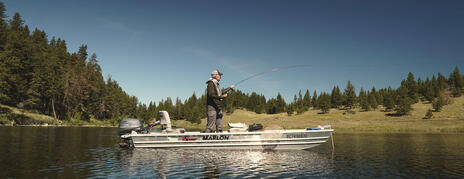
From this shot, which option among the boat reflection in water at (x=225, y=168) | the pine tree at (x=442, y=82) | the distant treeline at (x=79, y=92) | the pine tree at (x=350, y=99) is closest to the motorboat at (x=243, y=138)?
the boat reflection in water at (x=225, y=168)

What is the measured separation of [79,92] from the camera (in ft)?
267

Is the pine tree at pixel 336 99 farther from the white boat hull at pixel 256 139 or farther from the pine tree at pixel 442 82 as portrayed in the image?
the white boat hull at pixel 256 139

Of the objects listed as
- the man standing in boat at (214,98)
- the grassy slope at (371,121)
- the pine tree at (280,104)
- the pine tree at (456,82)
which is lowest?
the grassy slope at (371,121)

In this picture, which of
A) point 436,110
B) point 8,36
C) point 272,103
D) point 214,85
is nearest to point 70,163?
point 214,85

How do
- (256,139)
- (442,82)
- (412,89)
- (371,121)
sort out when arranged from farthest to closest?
(442,82), (412,89), (371,121), (256,139)

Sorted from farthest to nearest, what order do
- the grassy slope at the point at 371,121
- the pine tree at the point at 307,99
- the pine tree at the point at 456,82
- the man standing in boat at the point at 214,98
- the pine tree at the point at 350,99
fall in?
the pine tree at the point at 307,99, the pine tree at the point at 456,82, the pine tree at the point at 350,99, the grassy slope at the point at 371,121, the man standing in boat at the point at 214,98

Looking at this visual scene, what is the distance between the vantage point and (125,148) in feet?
52.8

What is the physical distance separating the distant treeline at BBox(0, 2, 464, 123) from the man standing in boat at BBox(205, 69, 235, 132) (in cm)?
4453

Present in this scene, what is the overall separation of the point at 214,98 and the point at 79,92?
81.5 metres

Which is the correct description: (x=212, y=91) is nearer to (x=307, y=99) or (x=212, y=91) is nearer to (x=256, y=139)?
(x=256, y=139)

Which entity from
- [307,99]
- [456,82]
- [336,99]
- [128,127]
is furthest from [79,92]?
[456,82]

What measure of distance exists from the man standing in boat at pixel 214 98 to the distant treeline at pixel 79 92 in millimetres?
44528

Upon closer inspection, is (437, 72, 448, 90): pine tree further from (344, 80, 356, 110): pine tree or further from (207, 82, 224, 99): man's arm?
(207, 82, 224, 99): man's arm

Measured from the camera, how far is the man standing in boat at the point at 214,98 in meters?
14.7
